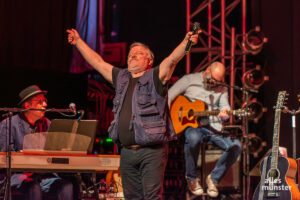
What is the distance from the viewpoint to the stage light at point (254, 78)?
846cm

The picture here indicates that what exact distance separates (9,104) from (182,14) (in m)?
4.57

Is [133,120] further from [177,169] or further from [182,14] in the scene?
[182,14]

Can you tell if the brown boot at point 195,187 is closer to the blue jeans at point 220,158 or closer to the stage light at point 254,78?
the blue jeans at point 220,158

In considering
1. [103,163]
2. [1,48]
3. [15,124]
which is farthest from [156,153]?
[1,48]

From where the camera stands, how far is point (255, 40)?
336 inches

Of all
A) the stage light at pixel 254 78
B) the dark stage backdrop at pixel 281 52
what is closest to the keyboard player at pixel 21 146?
the stage light at pixel 254 78

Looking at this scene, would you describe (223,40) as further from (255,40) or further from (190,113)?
(190,113)

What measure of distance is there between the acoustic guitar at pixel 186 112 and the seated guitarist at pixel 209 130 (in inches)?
3.5

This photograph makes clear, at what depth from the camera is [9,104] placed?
7.29 m

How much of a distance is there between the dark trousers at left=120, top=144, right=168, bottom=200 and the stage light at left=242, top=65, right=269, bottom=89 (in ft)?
14.9

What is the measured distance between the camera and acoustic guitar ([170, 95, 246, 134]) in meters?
7.32

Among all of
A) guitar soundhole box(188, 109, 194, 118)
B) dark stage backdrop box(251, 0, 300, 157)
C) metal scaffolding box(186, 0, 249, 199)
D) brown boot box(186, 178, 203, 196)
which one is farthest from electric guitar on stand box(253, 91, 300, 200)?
dark stage backdrop box(251, 0, 300, 157)

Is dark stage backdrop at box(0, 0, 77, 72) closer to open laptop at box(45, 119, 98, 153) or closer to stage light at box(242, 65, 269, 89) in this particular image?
stage light at box(242, 65, 269, 89)

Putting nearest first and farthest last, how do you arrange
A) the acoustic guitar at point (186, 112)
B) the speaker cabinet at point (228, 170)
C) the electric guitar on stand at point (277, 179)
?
the electric guitar on stand at point (277, 179)
the acoustic guitar at point (186, 112)
the speaker cabinet at point (228, 170)
